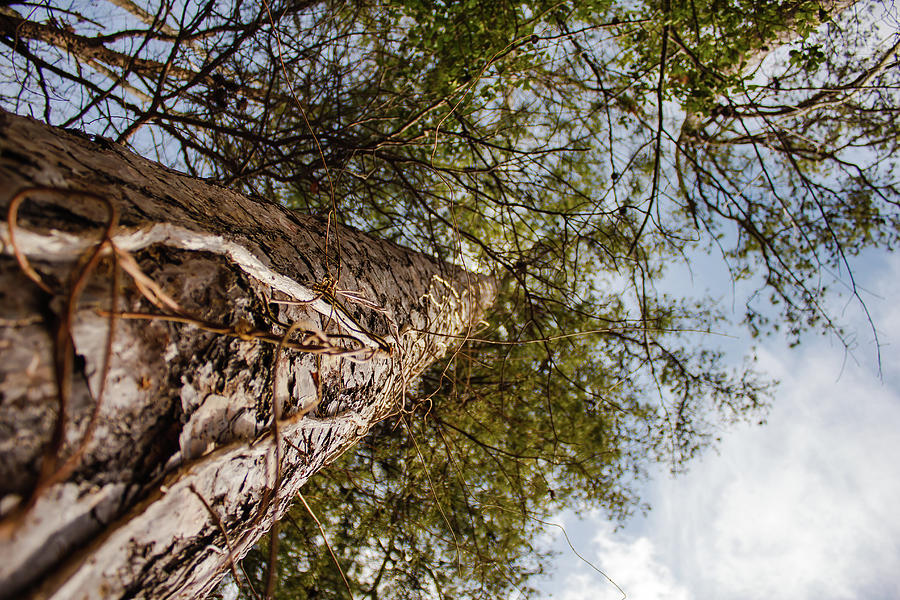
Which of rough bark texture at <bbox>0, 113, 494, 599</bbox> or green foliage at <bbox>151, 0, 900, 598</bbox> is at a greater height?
green foliage at <bbox>151, 0, 900, 598</bbox>

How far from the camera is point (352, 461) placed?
3.81 metres

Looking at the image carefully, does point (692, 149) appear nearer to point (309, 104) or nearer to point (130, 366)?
point (309, 104)

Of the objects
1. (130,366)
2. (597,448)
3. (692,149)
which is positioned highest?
(692,149)

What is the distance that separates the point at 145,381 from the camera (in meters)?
0.52

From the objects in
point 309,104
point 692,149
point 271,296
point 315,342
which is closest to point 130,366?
point 271,296

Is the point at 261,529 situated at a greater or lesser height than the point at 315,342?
lesser

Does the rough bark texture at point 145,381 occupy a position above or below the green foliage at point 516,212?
below

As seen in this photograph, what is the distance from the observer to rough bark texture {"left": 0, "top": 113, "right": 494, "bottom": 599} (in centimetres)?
39

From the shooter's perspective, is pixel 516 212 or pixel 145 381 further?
pixel 516 212

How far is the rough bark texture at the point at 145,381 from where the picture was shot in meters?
0.39

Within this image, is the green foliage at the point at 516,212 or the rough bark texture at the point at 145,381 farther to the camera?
the green foliage at the point at 516,212

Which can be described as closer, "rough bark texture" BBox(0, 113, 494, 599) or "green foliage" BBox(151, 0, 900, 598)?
"rough bark texture" BBox(0, 113, 494, 599)

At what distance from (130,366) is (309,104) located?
2731 millimetres

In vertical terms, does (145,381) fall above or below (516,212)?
below
